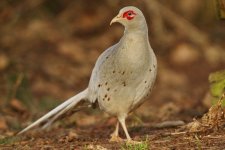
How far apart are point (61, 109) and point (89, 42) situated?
6882mm

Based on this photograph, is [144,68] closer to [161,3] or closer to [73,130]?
A: [73,130]

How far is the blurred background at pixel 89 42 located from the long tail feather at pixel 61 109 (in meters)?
3.24

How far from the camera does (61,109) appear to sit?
695cm

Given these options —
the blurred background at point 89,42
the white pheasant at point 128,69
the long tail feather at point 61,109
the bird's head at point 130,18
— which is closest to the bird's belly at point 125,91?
the white pheasant at point 128,69

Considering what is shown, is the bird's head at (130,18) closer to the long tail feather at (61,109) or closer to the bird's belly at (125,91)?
the bird's belly at (125,91)

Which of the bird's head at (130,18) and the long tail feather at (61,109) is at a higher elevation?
the bird's head at (130,18)

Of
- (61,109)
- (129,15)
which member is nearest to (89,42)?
(61,109)

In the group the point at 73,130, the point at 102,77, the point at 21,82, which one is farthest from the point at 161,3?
the point at 102,77

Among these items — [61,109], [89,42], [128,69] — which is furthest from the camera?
[89,42]

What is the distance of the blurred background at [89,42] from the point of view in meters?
11.3

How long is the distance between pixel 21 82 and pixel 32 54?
347 centimetres

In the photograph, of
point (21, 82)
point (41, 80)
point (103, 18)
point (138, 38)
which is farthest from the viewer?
point (103, 18)

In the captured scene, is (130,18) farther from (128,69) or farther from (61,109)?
(61,109)

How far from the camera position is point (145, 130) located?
6852 millimetres
